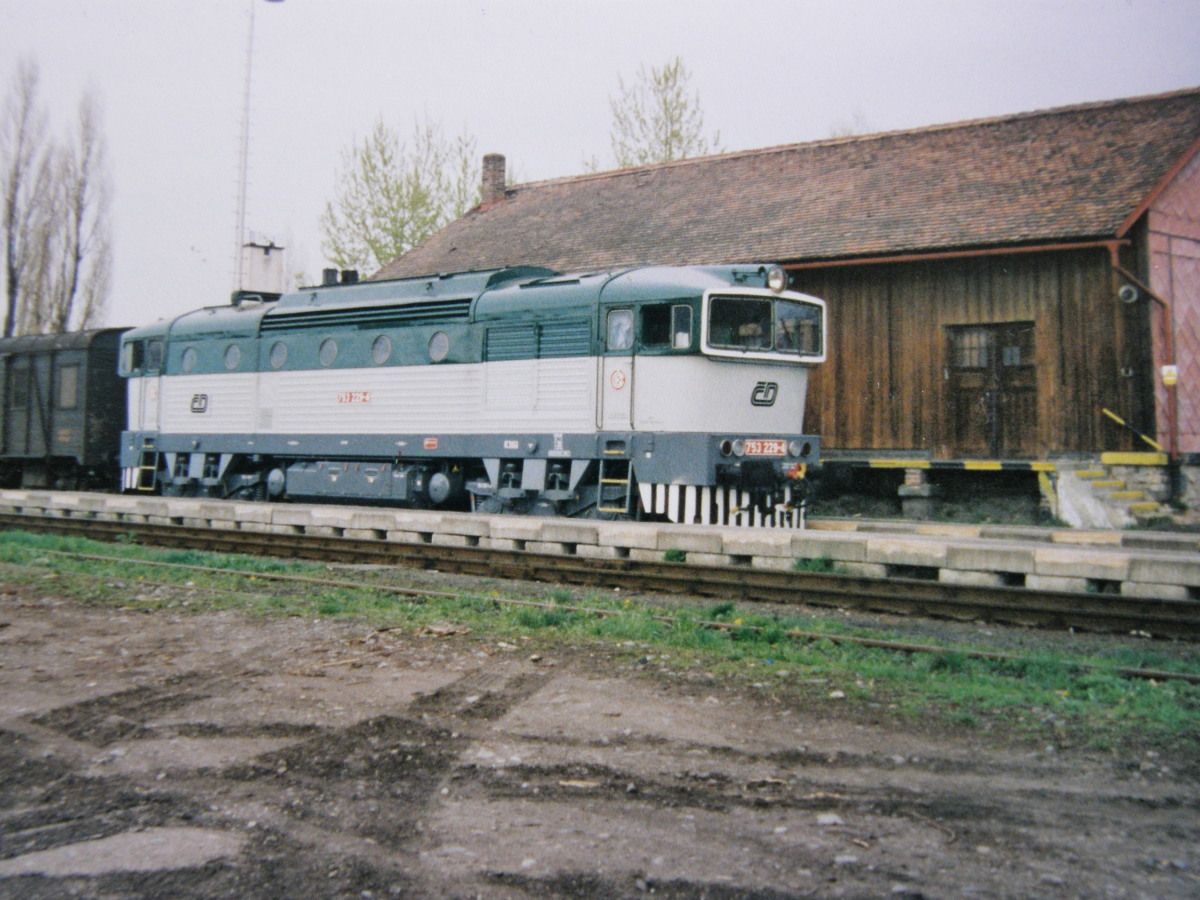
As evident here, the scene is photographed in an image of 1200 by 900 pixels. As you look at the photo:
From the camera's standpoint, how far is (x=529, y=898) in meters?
3.58

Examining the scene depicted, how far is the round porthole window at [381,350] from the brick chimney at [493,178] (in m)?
13.0

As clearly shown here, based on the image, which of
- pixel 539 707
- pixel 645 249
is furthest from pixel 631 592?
pixel 645 249

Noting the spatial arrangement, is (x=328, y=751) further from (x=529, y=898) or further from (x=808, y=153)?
(x=808, y=153)

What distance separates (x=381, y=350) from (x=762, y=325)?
5797 millimetres

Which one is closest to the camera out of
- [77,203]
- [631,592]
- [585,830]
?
[585,830]

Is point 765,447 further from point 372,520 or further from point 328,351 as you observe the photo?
point 328,351

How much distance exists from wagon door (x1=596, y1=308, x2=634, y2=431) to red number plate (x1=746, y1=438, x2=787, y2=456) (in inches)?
57.3

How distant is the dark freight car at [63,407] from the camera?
20.5 m

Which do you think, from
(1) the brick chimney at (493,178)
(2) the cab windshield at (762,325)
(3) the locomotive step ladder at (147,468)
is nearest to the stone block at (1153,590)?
(2) the cab windshield at (762,325)

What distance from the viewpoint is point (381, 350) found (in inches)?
599

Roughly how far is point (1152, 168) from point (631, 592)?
12.1 metres

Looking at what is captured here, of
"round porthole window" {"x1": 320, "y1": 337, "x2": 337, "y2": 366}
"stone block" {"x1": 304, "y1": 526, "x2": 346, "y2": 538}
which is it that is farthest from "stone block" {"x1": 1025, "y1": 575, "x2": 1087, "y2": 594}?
"round porthole window" {"x1": 320, "y1": 337, "x2": 337, "y2": 366}

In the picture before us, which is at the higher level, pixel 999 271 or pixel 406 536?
pixel 999 271

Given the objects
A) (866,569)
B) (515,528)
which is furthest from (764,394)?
(515,528)
